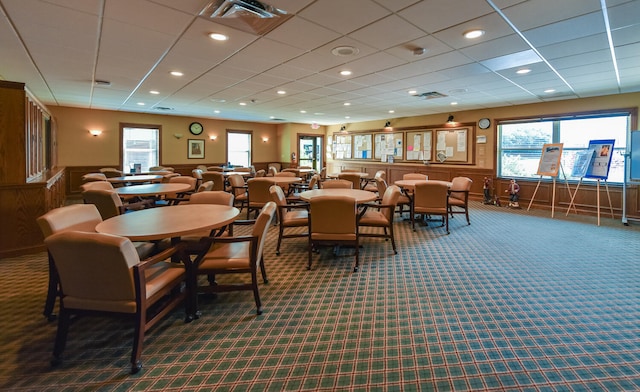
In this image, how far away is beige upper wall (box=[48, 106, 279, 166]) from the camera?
31.1 ft

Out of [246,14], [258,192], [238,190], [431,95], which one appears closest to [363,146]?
[431,95]

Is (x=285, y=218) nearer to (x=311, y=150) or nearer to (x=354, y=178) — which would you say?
(x=354, y=178)

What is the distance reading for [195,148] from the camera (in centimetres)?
1170

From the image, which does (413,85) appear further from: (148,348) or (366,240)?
(148,348)

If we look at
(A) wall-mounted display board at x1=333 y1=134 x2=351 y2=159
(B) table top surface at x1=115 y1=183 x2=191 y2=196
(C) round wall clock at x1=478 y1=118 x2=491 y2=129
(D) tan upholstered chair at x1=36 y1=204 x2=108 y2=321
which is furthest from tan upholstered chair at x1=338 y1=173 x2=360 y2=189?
(A) wall-mounted display board at x1=333 y1=134 x2=351 y2=159

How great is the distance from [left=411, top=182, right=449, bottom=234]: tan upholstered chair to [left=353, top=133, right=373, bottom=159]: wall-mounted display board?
6.76 meters

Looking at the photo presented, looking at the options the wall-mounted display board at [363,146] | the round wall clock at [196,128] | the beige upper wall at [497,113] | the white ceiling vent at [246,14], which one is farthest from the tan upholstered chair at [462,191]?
the round wall clock at [196,128]

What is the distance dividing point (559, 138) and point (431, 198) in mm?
4613

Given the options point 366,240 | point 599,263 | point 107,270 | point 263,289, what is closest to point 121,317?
point 107,270

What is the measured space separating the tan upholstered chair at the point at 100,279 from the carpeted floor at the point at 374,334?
269 mm

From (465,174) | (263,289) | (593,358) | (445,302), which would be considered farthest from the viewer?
(465,174)

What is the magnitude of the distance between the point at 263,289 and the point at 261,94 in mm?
5078

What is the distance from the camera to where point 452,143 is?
9.62 meters

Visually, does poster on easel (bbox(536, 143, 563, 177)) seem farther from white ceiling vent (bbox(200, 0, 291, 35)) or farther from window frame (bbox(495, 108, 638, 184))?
white ceiling vent (bbox(200, 0, 291, 35))
